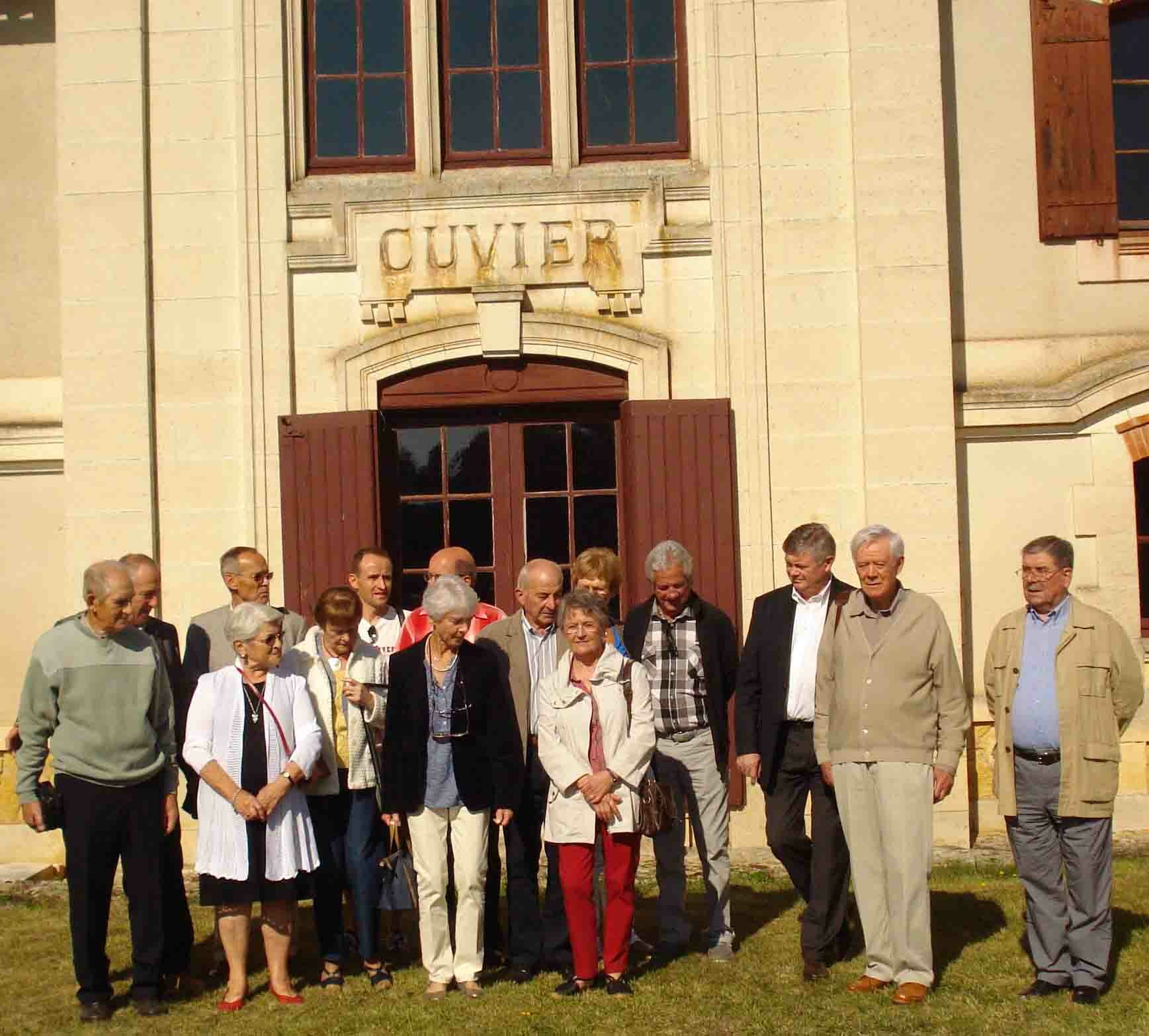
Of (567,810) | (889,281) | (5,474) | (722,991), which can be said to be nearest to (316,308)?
(5,474)

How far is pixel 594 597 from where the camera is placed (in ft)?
21.6

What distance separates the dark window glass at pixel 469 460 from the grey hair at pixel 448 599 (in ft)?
11.1

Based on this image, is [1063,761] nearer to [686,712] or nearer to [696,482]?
[686,712]

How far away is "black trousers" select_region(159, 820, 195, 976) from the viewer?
6.72 m

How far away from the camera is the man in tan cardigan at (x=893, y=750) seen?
6.21 meters

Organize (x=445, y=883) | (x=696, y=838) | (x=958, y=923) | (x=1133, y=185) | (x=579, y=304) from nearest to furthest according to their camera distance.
→ (x=445, y=883) → (x=696, y=838) → (x=958, y=923) → (x=579, y=304) → (x=1133, y=185)

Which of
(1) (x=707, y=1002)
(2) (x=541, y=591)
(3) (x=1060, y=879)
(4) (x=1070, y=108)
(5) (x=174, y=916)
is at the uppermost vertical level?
(4) (x=1070, y=108)

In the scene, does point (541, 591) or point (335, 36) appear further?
point (335, 36)

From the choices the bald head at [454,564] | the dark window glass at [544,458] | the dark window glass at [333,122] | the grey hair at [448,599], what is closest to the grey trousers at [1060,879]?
the grey hair at [448,599]

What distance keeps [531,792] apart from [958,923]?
213cm

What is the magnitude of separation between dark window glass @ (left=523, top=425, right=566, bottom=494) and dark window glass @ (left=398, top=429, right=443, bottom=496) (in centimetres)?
53

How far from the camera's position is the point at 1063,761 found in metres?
6.14

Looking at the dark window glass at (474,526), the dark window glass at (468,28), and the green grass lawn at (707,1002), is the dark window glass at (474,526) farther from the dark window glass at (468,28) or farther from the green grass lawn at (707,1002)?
the green grass lawn at (707,1002)

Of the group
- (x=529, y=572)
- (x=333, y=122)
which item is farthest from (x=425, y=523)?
(x=529, y=572)
